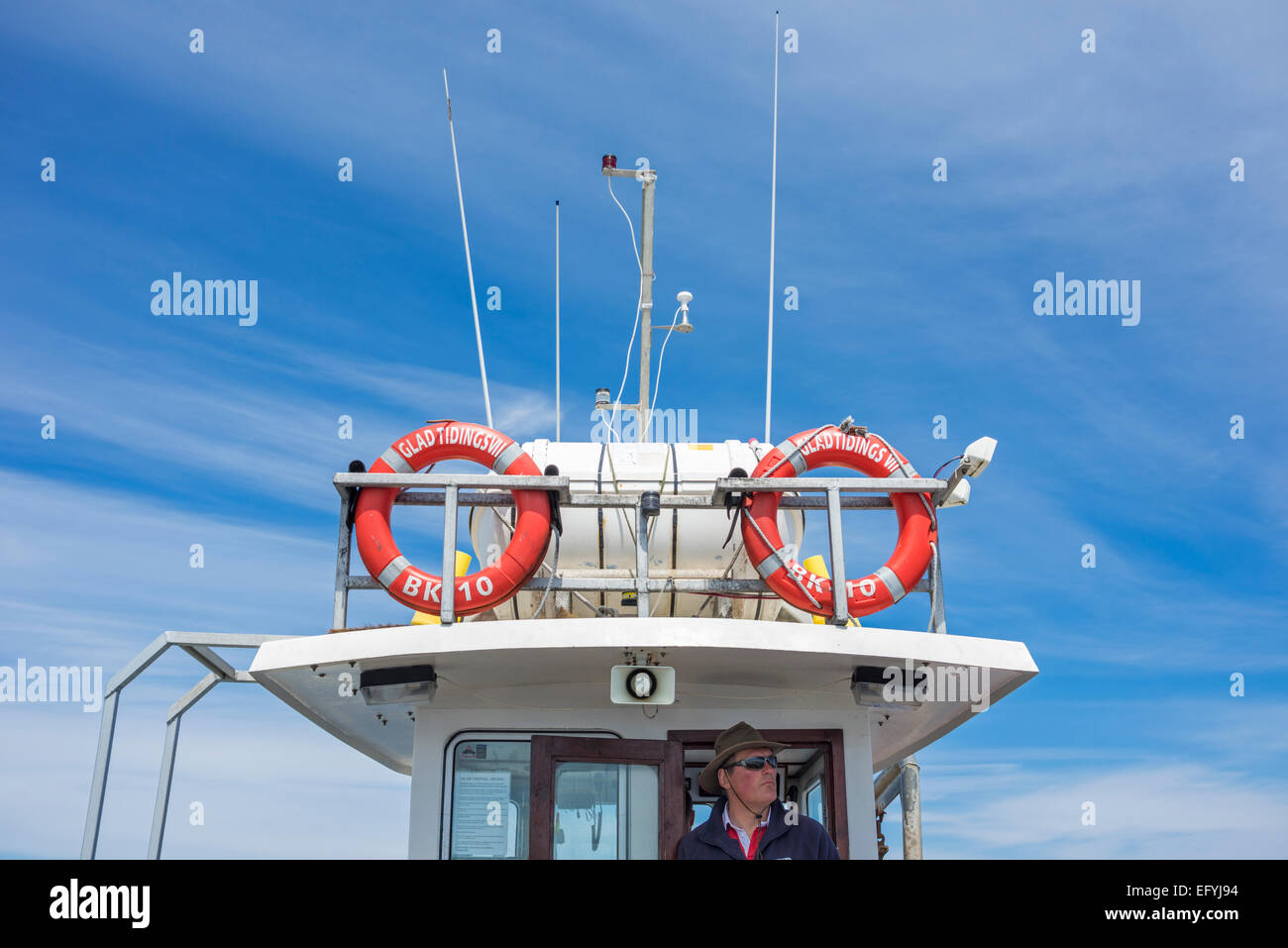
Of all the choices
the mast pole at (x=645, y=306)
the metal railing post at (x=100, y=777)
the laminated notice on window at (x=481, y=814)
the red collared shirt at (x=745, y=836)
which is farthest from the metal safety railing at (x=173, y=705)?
the mast pole at (x=645, y=306)

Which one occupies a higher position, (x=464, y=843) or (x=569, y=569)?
(x=569, y=569)

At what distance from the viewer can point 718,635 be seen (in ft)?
15.4

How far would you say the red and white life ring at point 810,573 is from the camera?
5641mm

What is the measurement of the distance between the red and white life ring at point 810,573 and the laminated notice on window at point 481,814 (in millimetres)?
1763

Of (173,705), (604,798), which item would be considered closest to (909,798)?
(604,798)

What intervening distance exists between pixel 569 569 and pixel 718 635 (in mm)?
2365

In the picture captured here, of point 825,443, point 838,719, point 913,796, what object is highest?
point 825,443

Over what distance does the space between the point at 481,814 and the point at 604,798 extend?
0.62 meters

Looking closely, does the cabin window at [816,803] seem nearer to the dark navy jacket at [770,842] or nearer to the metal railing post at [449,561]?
the dark navy jacket at [770,842]

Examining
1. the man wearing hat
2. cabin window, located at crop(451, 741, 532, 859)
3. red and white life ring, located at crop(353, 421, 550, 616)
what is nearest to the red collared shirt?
the man wearing hat

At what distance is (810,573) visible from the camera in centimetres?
593

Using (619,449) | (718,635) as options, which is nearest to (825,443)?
(619,449)
